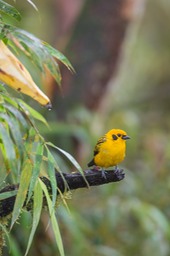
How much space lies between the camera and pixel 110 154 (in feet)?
9.80

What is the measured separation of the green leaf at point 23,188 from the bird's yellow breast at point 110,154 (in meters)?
0.63

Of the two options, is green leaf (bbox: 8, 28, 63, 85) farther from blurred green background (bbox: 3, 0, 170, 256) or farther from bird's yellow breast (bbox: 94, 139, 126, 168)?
blurred green background (bbox: 3, 0, 170, 256)

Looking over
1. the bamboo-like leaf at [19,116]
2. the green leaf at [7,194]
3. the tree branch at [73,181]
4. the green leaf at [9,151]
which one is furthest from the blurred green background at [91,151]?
the green leaf at [9,151]

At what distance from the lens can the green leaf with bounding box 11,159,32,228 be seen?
7.76ft

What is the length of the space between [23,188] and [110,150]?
715mm

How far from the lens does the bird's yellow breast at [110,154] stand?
9.77ft

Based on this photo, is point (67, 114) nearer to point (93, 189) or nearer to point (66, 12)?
point (93, 189)

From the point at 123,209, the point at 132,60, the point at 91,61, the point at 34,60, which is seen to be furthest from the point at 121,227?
the point at 132,60

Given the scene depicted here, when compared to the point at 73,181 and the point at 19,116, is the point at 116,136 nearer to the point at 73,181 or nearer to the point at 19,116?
the point at 73,181

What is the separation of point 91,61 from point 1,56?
4240 mm

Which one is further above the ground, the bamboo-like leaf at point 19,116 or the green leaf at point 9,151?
the bamboo-like leaf at point 19,116

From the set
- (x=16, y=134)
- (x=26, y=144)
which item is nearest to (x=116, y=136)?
(x=26, y=144)

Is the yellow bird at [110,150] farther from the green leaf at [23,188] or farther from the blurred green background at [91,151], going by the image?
the blurred green background at [91,151]

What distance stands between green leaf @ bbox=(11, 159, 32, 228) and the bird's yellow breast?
2.07 ft
